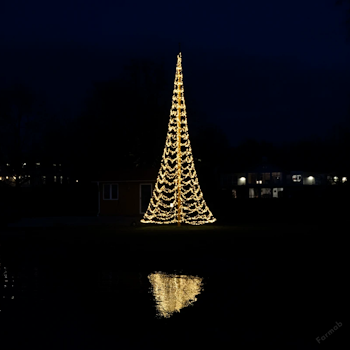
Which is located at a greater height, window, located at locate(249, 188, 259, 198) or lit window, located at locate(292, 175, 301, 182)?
lit window, located at locate(292, 175, 301, 182)

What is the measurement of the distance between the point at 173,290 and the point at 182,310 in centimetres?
187

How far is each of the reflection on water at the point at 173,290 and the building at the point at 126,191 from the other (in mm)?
23534

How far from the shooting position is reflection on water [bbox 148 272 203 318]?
30.5 feet

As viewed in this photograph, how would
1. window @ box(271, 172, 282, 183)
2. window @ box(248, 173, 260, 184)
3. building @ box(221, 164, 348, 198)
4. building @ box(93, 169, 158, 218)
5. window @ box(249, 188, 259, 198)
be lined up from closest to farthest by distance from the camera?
building @ box(93, 169, 158, 218) → building @ box(221, 164, 348, 198) → window @ box(271, 172, 282, 183) → window @ box(248, 173, 260, 184) → window @ box(249, 188, 259, 198)

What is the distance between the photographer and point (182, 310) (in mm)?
9047

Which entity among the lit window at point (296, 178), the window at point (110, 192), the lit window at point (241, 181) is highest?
the lit window at point (296, 178)

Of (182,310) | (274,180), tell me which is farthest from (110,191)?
(274,180)

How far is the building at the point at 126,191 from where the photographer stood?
1447 inches

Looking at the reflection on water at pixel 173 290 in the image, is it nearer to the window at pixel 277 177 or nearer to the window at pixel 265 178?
the window at pixel 277 177

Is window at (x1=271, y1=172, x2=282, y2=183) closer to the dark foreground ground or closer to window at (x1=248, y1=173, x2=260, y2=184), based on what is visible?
window at (x1=248, y1=173, x2=260, y2=184)

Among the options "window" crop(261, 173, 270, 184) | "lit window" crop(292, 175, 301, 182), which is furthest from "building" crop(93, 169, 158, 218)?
"lit window" crop(292, 175, 301, 182)

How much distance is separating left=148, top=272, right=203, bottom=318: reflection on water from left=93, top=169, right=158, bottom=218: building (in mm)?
23534

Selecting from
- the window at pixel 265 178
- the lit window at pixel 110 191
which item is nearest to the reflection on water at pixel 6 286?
the lit window at pixel 110 191

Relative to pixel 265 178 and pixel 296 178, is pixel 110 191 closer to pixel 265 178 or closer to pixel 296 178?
pixel 265 178
